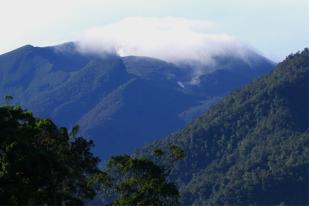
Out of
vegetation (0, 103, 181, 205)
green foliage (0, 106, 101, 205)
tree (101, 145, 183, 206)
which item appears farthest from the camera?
tree (101, 145, 183, 206)

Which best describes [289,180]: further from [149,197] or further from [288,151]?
[149,197]

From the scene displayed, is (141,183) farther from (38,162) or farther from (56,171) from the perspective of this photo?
(38,162)

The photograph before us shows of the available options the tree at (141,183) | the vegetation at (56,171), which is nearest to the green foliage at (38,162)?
the vegetation at (56,171)

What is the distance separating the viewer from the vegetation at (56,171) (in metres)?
→ 41.1

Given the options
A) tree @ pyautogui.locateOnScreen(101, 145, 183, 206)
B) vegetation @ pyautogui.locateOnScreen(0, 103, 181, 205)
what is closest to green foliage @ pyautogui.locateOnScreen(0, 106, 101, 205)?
vegetation @ pyautogui.locateOnScreen(0, 103, 181, 205)

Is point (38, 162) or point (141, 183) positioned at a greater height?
point (38, 162)

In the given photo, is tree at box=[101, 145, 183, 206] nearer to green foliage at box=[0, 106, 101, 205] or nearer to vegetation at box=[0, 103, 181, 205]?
vegetation at box=[0, 103, 181, 205]

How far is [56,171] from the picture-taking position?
43.3 m

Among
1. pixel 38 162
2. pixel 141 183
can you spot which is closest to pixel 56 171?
pixel 38 162

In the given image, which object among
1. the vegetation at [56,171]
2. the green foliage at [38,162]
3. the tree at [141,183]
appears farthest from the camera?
the tree at [141,183]

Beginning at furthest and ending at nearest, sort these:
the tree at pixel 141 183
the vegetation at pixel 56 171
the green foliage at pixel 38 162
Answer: the tree at pixel 141 183
the vegetation at pixel 56 171
the green foliage at pixel 38 162

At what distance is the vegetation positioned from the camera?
41.1 m

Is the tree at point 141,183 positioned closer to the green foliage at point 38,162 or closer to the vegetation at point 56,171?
the vegetation at point 56,171

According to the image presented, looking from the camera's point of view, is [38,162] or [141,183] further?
[141,183]
